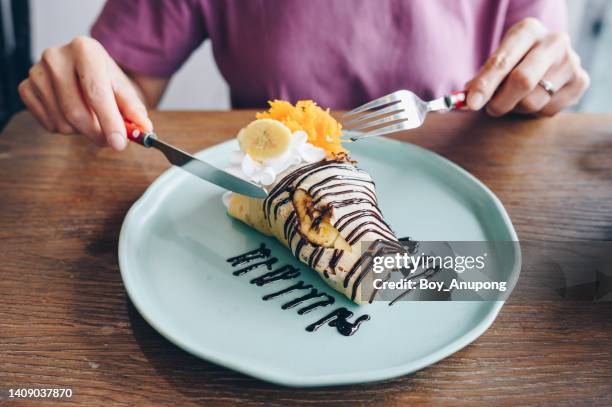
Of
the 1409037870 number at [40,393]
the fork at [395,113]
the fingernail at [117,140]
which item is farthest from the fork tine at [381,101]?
the 1409037870 number at [40,393]

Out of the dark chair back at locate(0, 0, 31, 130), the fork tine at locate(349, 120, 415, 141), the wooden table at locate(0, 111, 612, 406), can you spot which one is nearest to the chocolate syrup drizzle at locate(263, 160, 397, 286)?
the fork tine at locate(349, 120, 415, 141)

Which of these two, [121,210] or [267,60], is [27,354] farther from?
[267,60]

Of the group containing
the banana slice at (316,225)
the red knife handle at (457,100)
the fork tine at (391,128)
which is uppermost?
the red knife handle at (457,100)

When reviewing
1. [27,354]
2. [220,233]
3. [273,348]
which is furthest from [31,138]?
[273,348]

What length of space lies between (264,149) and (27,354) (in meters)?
0.58

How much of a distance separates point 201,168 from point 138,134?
6.3 inches

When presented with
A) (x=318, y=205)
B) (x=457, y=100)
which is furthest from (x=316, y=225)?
(x=457, y=100)

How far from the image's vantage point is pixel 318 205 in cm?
102

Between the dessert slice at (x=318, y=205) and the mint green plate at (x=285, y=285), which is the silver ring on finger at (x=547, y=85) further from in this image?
the dessert slice at (x=318, y=205)

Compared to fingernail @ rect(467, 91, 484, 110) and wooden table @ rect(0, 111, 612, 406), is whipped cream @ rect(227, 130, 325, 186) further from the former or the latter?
fingernail @ rect(467, 91, 484, 110)

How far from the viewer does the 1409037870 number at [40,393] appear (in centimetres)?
75

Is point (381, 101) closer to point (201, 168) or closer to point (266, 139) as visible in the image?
point (266, 139)

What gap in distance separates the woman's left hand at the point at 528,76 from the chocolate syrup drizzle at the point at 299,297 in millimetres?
607

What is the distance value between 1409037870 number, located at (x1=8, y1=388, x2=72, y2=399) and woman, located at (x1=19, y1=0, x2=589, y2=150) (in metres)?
0.72
